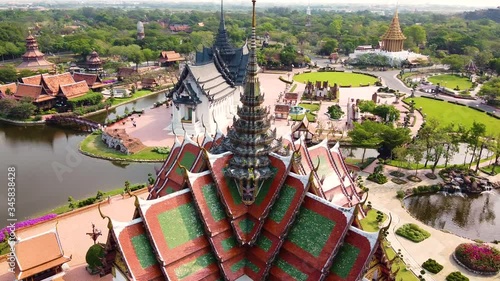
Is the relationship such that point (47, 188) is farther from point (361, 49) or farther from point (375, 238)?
point (361, 49)

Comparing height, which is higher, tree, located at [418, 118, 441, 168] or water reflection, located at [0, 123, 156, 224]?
tree, located at [418, 118, 441, 168]

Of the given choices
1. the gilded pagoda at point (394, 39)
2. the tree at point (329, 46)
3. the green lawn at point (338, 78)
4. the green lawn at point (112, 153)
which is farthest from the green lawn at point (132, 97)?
the gilded pagoda at point (394, 39)

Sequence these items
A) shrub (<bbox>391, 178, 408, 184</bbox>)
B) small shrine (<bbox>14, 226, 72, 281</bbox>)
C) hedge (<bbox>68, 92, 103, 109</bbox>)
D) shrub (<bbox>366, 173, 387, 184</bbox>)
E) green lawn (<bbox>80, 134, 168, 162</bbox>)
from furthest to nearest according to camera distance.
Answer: hedge (<bbox>68, 92, 103, 109</bbox>) → green lawn (<bbox>80, 134, 168, 162</bbox>) → shrub (<bbox>391, 178, 408, 184</bbox>) → shrub (<bbox>366, 173, 387, 184</bbox>) → small shrine (<bbox>14, 226, 72, 281</bbox>)

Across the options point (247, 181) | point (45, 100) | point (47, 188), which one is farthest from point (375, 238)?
point (45, 100)

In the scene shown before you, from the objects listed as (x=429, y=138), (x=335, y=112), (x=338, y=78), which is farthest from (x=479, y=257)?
(x=338, y=78)

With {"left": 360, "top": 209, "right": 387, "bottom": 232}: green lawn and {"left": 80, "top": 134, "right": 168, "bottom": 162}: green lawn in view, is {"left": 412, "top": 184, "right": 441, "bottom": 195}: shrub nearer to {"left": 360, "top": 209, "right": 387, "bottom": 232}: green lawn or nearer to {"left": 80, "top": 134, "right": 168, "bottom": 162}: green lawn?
{"left": 360, "top": 209, "right": 387, "bottom": 232}: green lawn

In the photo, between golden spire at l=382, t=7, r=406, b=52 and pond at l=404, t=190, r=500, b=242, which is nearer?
pond at l=404, t=190, r=500, b=242

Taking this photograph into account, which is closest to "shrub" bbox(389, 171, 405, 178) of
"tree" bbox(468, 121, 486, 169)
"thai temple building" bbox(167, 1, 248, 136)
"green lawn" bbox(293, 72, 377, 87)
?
"tree" bbox(468, 121, 486, 169)
